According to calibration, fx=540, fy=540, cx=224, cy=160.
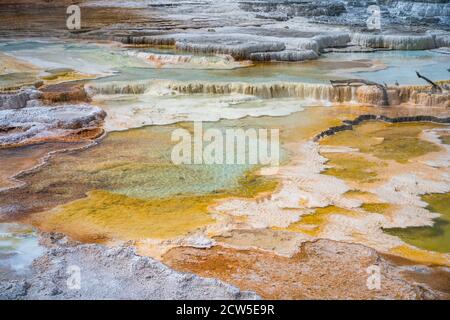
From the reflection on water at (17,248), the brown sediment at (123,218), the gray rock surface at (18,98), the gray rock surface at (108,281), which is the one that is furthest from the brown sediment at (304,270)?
the gray rock surface at (18,98)

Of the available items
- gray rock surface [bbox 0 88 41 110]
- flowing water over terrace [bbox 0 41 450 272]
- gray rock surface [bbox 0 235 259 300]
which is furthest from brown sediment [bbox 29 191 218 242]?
gray rock surface [bbox 0 88 41 110]

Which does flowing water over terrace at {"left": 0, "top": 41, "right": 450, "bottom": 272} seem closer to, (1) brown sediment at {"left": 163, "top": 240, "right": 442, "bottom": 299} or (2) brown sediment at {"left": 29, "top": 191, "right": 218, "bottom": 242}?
(2) brown sediment at {"left": 29, "top": 191, "right": 218, "bottom": 242}

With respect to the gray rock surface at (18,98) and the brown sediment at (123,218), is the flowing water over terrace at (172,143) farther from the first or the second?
the gray rock surface at (18,98)

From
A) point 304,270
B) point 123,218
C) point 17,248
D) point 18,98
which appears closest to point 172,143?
point 123,218

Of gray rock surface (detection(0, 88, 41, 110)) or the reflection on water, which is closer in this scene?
the reflection on water

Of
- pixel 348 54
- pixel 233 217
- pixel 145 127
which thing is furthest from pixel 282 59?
pixel 233 217

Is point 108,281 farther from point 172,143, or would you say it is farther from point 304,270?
point 172,143

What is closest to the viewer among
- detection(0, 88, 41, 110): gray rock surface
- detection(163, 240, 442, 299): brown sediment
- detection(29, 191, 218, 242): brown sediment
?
detection(163, 240, 442, 299): brown sediment

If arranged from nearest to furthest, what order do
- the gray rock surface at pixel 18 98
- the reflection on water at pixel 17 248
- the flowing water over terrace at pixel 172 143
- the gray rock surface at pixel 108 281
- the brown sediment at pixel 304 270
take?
the gray rock surface at pixel 108 281 < the brown sediment at pixel 304 270 < the reflection on water at pixel 17 248 < the flowing water over terrace at pixel 172 143 < the gray rock surface at pixel 18 98
